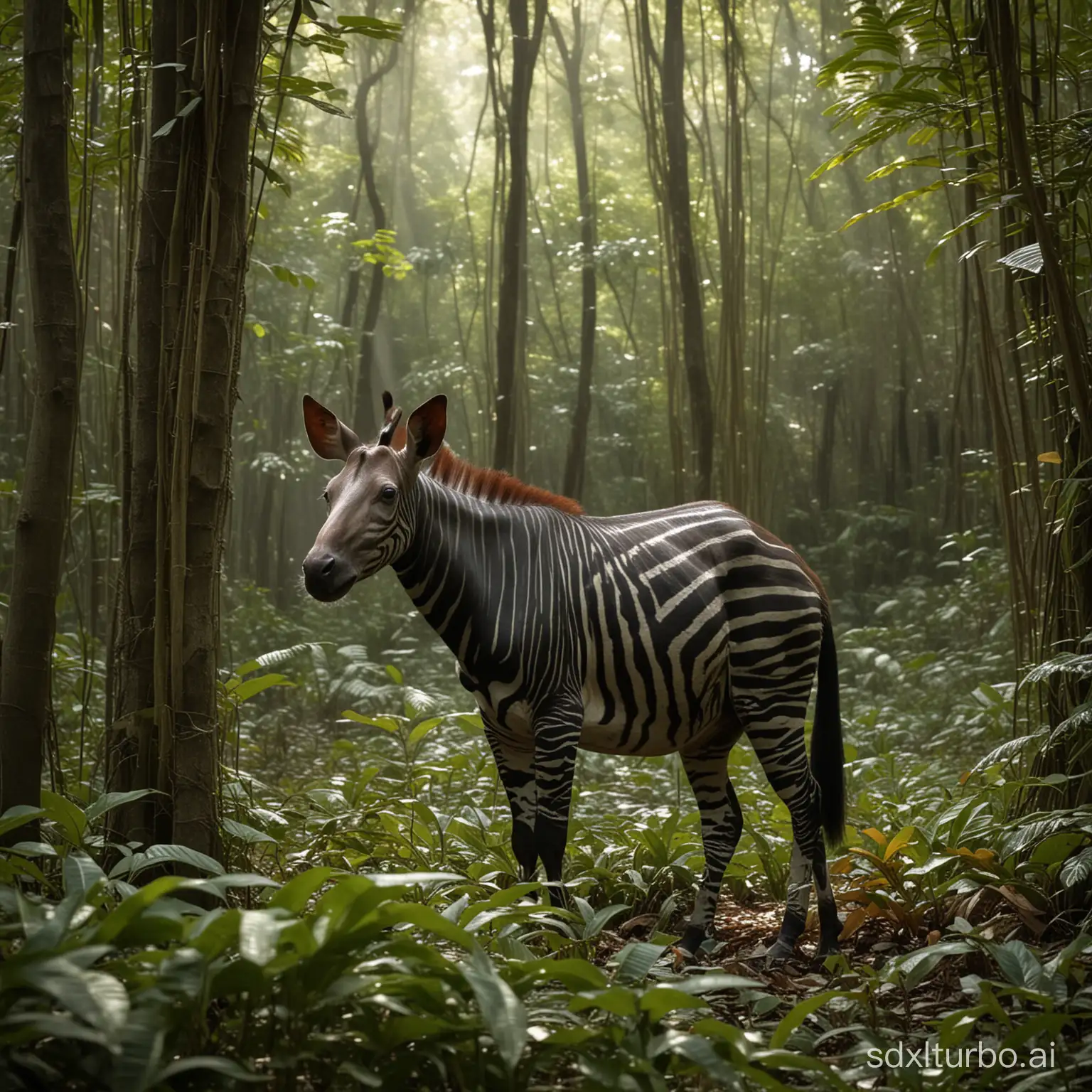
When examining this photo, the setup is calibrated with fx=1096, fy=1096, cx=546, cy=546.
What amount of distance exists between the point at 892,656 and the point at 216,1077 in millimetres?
9617

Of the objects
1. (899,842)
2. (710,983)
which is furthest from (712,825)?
(710,983)

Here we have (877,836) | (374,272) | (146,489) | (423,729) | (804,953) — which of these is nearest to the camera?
(146,489)

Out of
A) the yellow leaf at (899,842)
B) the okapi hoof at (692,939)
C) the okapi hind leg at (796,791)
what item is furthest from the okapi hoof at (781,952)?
the yellow leaf at (899,842)

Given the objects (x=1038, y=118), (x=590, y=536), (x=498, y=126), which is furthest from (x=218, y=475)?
(x=498, y=126)

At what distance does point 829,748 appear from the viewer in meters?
4.04

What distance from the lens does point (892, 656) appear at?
1055cm

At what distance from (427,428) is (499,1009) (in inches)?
84.4

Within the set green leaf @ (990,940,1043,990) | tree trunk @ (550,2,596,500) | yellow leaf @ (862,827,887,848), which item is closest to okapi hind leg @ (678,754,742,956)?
yellow leaf @ (862,827,887,848)

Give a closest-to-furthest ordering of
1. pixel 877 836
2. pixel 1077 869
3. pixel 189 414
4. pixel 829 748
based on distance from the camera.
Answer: pixel 1077 869 < pixel 189 414 < pixel 877 836 < pixel 829 748

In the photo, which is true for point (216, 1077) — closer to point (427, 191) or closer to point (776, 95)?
point (776, 95)

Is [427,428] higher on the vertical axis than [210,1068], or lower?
higher

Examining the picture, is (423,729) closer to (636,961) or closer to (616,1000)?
(636,961)

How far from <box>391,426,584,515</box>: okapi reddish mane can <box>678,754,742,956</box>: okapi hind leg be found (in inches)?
45.5

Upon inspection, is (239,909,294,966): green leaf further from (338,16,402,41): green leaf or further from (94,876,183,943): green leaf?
(338,16,402,41): green leaf
